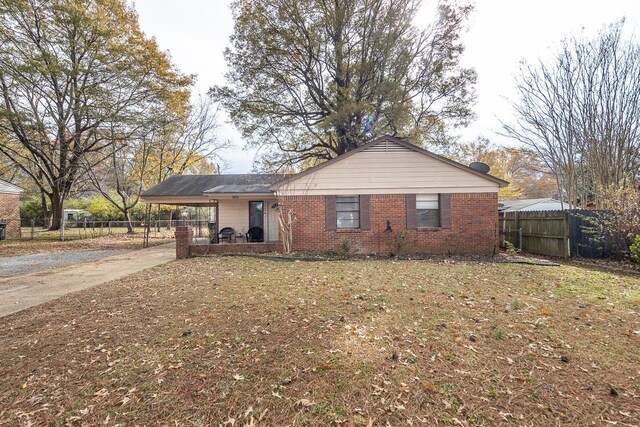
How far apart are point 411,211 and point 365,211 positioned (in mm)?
1720

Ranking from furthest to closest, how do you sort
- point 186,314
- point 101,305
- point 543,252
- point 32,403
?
point 543,252 → point 101,305 → point 186,314 → point 32,403

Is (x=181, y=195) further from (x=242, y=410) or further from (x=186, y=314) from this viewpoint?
(x=242, y=410)

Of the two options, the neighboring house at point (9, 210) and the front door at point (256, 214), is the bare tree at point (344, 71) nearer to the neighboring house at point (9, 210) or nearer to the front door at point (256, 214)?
the front door at point (256, 214)

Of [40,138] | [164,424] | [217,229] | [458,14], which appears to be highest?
[458,14]

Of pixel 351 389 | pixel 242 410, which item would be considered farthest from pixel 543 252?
pixel 242 410

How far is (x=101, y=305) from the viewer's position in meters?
5.53

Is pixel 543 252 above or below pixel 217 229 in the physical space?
below

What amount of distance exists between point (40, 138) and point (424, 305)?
2427cm

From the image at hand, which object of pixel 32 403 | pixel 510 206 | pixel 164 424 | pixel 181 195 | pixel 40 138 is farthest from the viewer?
pixel 510 206

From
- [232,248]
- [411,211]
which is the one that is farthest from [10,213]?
[411,211]

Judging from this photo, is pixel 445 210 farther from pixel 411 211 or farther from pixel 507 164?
pixel 507 164

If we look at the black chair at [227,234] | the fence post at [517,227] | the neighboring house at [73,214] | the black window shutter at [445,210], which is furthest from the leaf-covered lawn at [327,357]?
the neighboring house at [73,214]

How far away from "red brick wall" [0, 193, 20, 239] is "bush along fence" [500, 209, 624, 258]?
28.9m

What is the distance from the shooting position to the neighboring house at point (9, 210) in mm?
19656
